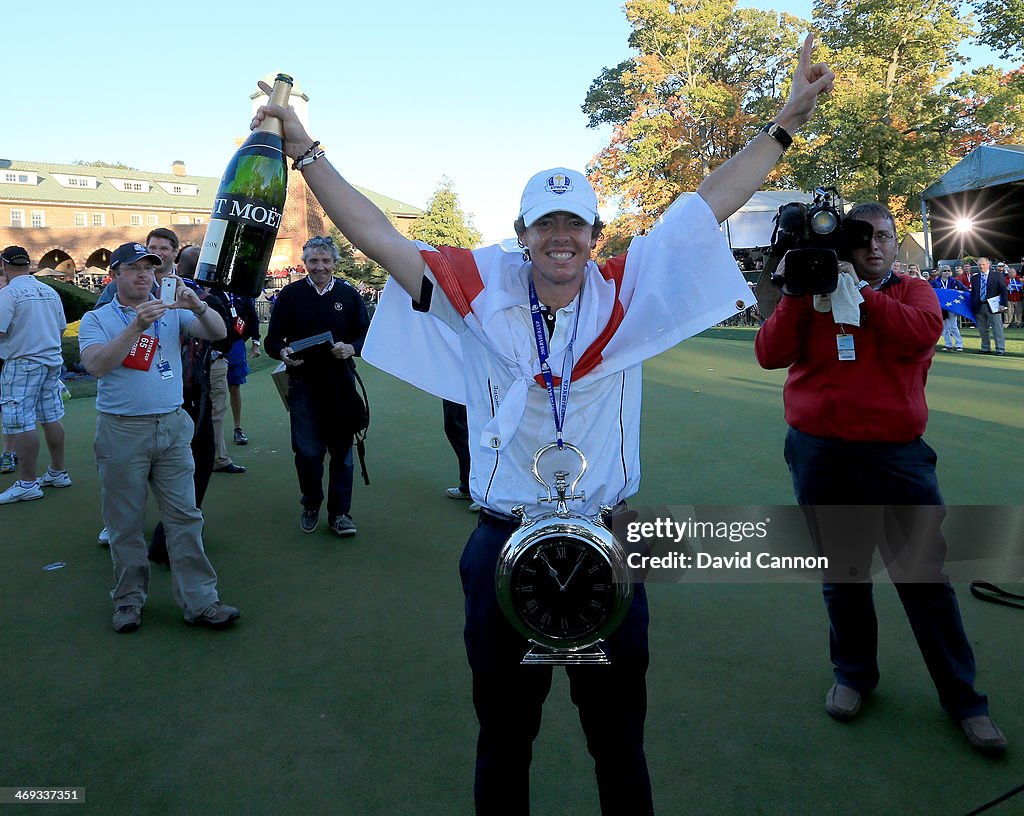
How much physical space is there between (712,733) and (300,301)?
170 inches

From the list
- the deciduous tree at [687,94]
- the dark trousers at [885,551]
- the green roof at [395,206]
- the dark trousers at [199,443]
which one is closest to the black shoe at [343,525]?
the dark trousers at [199,443]

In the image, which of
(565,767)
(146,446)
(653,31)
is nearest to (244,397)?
(146,446)

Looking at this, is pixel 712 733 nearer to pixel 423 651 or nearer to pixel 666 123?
pixel 423 651

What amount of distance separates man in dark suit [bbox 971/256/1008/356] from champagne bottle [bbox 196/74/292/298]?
54.6 feet

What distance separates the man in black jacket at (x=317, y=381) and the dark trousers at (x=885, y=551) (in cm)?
362

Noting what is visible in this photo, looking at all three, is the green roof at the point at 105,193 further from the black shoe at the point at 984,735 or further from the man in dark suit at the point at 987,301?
the black shoe at the point at 984,735

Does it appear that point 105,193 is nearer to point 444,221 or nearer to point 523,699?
point 444,221

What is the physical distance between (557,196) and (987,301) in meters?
16.6

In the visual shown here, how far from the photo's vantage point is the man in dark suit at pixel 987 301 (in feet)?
51.2

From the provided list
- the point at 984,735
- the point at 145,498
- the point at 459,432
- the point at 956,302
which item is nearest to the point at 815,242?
the point at 984,735

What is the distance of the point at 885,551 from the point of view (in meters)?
3.34

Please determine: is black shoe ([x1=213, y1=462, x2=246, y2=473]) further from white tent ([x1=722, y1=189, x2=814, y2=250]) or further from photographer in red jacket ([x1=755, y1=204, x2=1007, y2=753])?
white tent ([x1=722, y1=189, x2=814, y2=250])

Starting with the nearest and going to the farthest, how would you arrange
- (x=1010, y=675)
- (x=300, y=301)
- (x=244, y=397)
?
1. (x=1010, y=675)
2. (x=300, y=301)
3. (x=244, y=397)

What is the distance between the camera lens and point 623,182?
33.2m
